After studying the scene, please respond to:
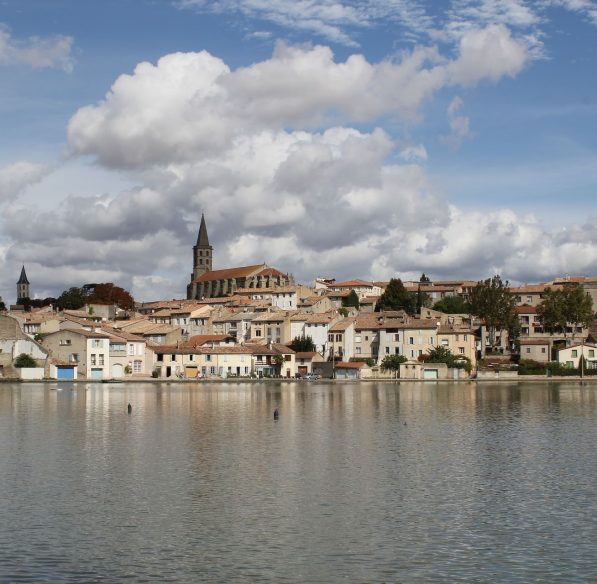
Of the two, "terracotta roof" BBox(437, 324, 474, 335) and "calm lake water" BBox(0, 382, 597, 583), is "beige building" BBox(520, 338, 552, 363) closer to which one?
"terracotta roof" BBox(437, 324, 474, 335)

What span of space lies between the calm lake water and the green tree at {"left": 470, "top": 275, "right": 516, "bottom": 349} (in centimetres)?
6176

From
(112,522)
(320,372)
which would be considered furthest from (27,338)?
(112,522)

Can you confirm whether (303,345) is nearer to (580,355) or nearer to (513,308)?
(513,308)

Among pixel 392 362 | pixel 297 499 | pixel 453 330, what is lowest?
pixel 297 499

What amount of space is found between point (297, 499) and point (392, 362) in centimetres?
7938

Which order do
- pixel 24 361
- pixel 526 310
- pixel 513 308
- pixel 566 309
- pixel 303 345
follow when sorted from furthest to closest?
pixel 526 310 < pixel 513 308 < pixel 303 345 < pixel 566 309 < pixel 24 361

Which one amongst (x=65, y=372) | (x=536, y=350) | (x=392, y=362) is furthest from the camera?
(x=536, y=350)

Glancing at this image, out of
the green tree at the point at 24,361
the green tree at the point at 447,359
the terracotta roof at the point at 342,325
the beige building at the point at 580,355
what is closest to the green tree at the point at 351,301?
the terracotta roof at the point at 342,325

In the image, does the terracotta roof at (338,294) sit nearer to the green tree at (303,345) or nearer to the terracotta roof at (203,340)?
the green tree at (303,345)

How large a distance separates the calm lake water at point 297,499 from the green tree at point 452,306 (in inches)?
3239

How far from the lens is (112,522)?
2180cm

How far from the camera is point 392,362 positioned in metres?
103

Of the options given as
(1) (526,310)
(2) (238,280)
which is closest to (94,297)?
(2) (238,280)

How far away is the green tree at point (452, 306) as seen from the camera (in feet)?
430
